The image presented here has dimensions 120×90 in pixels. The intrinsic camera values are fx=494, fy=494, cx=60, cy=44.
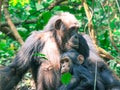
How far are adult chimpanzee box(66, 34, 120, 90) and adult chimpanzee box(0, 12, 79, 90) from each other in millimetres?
186

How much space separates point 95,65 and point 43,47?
790mm

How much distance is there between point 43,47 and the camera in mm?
7027

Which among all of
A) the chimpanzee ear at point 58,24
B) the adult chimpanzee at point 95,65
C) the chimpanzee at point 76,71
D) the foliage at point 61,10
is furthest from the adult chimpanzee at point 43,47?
the foliage at point 61,10

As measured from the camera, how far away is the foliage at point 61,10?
778 centimetres

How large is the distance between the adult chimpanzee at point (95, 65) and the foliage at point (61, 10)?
0.37m

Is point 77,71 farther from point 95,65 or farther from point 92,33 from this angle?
point 92,33

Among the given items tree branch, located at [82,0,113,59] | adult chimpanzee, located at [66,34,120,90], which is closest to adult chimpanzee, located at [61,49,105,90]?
adult chimpanzee, located at [66,34,120,90]

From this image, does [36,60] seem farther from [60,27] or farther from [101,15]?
[101,15]

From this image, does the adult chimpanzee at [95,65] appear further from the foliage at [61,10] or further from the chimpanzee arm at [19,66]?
the chimpanzee arm at [19,66]

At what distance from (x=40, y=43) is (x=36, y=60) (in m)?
0.25

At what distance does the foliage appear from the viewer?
7.78 metres

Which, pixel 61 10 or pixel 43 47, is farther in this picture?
pixel 61 10

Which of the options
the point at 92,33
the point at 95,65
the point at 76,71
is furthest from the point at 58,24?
the point at 76,71

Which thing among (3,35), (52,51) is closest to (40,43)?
(52,51)
